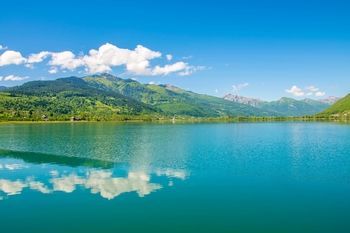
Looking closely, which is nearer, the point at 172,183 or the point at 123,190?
the point at 123,190

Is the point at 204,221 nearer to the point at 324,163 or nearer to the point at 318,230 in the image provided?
the point at 318,230

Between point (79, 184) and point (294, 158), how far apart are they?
35688 millimetres

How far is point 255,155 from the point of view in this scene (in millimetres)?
61625

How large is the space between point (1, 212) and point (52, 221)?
5639 mm

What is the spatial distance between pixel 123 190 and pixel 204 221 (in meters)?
12.6

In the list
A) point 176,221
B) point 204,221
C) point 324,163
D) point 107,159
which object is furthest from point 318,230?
point 107,159

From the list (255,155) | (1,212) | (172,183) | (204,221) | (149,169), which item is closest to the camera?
(204,221)

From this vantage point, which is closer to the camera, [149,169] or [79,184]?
[79,184]

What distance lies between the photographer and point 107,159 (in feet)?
192

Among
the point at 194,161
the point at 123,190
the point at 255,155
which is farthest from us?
the point at 255,155

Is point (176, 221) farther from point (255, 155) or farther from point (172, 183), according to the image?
point (255, 155)

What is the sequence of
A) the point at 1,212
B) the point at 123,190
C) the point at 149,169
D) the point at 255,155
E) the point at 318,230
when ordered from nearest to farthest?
1. the point at 318,230
2. the point at 1,212
3. the point at 123,190
4. the point at 149,169
5. the point at 255,155

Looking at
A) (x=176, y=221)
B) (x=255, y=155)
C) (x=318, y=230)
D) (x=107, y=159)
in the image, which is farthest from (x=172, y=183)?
(x=255, y=155)

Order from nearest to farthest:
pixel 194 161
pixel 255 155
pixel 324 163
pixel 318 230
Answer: pixel 318 230
pixel 324 163
pixel 194 161
pixel 255 155
